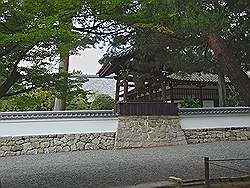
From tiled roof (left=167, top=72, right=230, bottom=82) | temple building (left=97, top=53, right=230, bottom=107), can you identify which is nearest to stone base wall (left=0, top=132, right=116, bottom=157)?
temple building (left=97, top=53, right=230, bottom=107)

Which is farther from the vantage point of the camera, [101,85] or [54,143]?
[101,85]

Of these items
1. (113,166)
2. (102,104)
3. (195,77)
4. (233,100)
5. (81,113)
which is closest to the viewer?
(113,166)

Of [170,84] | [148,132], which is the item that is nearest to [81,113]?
[148,132]

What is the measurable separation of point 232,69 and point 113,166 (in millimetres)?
4764

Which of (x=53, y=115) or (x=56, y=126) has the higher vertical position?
(x=53, y=115)

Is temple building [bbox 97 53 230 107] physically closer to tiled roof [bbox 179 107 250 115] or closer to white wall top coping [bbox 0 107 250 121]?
tiled roof [bbox 179 107 250 115]

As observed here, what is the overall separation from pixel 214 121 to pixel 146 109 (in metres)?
2.98

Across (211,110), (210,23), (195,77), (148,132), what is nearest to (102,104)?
(195,77)

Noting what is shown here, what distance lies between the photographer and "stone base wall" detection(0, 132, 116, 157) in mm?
12633

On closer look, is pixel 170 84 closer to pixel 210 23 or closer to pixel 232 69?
pixel 232 69

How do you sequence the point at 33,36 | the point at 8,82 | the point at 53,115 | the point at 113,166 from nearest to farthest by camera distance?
the point at 33,36 < the point at 8,82 < the point at 113,166 < the point at 53,115

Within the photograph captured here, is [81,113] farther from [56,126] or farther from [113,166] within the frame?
[113,166]

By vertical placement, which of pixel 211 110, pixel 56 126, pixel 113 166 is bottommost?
pixel 113 166

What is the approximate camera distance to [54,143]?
13.1 metres
